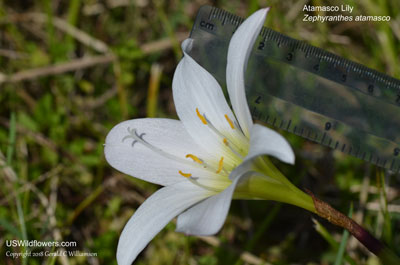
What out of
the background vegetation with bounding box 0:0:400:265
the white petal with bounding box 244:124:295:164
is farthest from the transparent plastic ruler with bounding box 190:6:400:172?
the white petal with bounding box 244:124:295:164

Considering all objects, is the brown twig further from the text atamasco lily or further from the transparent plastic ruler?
the transparent plastic ruler

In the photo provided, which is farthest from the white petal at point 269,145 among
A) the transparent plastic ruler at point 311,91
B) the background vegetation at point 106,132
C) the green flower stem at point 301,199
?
the background vegetation at point 106,132

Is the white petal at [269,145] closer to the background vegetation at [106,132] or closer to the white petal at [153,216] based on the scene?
the white petal at [153,216]

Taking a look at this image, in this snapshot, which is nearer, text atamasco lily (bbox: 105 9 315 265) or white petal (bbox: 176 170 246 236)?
white petal (bbox: 176 170 246 236)

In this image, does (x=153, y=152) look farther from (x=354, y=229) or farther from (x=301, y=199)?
(x=354, y=229)

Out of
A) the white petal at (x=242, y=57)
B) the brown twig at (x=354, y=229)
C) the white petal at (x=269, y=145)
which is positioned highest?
the white petal at (x=242, y=57)

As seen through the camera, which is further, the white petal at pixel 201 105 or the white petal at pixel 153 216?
the white petal at pixel 201 105
